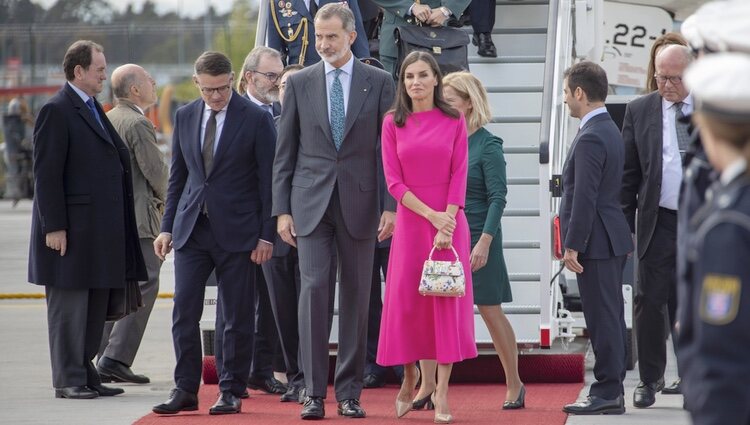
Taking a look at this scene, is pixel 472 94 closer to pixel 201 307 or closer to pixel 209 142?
pixel 209 142

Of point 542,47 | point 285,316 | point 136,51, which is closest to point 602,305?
point 285,316

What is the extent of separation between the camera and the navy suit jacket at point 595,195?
709cm

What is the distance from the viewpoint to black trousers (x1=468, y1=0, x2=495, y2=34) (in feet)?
32.0

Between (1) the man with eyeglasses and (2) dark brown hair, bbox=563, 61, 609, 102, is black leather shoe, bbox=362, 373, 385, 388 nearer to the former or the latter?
(1) the man with eyeglasses

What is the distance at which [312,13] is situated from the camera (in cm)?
906

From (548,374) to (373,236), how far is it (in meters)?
1.70

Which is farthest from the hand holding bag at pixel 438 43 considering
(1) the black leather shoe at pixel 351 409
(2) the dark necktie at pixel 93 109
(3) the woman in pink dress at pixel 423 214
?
(1) the black leather shoe at pixel 351 409

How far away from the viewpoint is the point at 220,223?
721 centimetres

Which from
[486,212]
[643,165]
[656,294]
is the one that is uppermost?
[643,165]

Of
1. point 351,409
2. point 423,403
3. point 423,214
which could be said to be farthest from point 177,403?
point 423,214

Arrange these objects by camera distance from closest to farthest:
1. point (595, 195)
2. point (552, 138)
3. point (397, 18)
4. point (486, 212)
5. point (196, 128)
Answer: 1. point (595, 195)
2. point (196, 128)
3. point (486, 212)
4. point (552, 138)
5. point (397, 18)

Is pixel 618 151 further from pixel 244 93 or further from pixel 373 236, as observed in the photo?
pixel 244 93

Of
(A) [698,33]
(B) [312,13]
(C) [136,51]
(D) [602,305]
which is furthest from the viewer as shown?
(C) [136,51]

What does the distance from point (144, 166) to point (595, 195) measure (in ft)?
9.93
